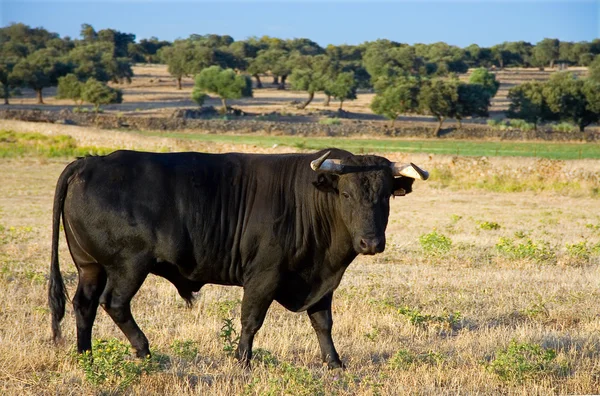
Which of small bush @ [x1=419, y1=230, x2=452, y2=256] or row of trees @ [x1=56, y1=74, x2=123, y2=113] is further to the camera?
row of trees @ [x1=56, y1=74, x2=123, y2=113]

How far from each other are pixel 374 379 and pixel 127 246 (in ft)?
8.15

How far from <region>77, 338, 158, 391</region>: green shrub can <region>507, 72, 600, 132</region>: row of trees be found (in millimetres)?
80173

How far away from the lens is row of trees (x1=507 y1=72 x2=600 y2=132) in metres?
83.9

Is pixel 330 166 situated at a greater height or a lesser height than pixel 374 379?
greater

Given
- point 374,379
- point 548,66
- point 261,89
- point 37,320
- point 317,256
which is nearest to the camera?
point 374,379

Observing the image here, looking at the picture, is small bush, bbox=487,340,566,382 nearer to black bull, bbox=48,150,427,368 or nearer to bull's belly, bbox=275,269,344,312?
black bull, bbox=48,150,427,368

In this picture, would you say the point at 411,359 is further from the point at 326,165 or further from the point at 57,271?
the point at 57,271

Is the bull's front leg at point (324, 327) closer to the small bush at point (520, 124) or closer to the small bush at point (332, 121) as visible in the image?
the small bush at point (332, 121)

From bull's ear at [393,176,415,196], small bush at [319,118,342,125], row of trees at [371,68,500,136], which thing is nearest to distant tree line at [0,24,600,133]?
row of trees at [371,68,500,136]

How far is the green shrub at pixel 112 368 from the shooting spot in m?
6.73

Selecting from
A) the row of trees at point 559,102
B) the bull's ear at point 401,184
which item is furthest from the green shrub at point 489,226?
the row of trees at point 559,102

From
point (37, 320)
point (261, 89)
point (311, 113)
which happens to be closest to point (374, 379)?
point (37, 320)

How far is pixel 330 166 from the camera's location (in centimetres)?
770

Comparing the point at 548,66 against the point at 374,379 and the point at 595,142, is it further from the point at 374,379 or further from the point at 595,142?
the point at 374,379
